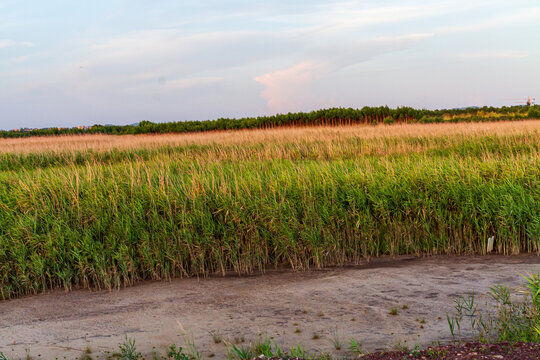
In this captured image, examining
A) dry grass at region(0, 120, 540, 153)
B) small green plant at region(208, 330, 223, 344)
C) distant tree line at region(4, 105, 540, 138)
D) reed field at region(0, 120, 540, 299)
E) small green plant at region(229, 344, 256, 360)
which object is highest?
distant tree line at region(4, 105, 540, 138)

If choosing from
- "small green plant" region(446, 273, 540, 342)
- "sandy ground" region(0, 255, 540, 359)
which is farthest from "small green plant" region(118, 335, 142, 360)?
"small green plant" region(446, 273, 540, 342)

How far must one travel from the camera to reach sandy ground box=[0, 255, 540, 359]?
4395mm

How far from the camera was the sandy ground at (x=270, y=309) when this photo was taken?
439cm

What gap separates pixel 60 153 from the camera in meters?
15.6

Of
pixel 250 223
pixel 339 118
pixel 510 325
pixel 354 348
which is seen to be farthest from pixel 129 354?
pixel 339 118

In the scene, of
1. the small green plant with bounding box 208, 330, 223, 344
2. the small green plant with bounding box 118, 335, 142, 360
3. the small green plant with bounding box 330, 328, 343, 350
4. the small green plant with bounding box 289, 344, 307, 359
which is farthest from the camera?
the small green plant with bounding box 208, 330, 223, 344

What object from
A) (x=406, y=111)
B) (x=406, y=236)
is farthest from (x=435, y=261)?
(x=406, y=111)

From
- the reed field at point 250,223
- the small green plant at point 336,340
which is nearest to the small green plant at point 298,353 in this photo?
the small green plant at point 336,340

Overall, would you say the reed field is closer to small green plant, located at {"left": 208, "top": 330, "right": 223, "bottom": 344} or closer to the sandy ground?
the sandy ground

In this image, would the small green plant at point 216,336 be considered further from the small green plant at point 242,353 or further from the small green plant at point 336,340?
the small green plant at point 336,340

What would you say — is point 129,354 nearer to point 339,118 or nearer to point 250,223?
point 250,223

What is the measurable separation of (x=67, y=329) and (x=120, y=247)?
1.41m

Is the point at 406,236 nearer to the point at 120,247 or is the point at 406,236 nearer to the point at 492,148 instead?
the point at 120,247

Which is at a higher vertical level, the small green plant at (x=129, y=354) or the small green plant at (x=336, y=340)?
the small green plant at (x=129, y=354)
